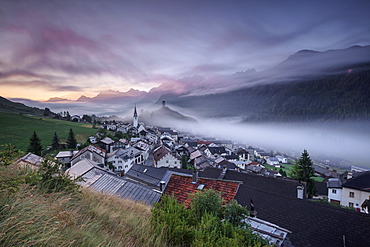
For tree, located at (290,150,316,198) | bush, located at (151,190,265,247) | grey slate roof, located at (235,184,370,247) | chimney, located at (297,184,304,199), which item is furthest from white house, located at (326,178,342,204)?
bush, located at (151,190,265,247)

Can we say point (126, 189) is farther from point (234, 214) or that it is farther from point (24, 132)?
point (24, 132)

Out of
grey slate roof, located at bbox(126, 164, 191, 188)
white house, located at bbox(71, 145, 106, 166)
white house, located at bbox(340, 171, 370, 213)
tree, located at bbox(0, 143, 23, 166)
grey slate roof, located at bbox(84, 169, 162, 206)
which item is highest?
tree, located at bbox(0, 143, 23, 166)

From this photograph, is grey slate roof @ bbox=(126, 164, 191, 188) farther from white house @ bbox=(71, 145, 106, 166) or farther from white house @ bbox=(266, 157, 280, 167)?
white house @ bbox=(266, 157, 280, 167)

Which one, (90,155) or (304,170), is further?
(90,155)

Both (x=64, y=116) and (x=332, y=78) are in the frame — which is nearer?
(x=64, y=116)

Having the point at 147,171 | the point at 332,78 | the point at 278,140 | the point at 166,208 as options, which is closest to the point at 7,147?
the point at 166,208

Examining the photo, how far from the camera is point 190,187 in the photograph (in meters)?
13.2

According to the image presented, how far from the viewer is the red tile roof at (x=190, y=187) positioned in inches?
479

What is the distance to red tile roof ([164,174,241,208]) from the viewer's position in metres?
12.2

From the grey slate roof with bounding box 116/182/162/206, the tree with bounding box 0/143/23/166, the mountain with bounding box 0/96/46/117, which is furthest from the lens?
the mountain with bounding box 0/96/46/117

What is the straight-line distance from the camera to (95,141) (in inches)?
2554

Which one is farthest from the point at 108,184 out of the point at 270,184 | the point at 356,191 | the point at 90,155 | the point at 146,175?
the point at 356,191

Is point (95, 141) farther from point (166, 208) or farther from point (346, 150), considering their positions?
point (346, 150)

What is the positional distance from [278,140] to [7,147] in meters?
201
